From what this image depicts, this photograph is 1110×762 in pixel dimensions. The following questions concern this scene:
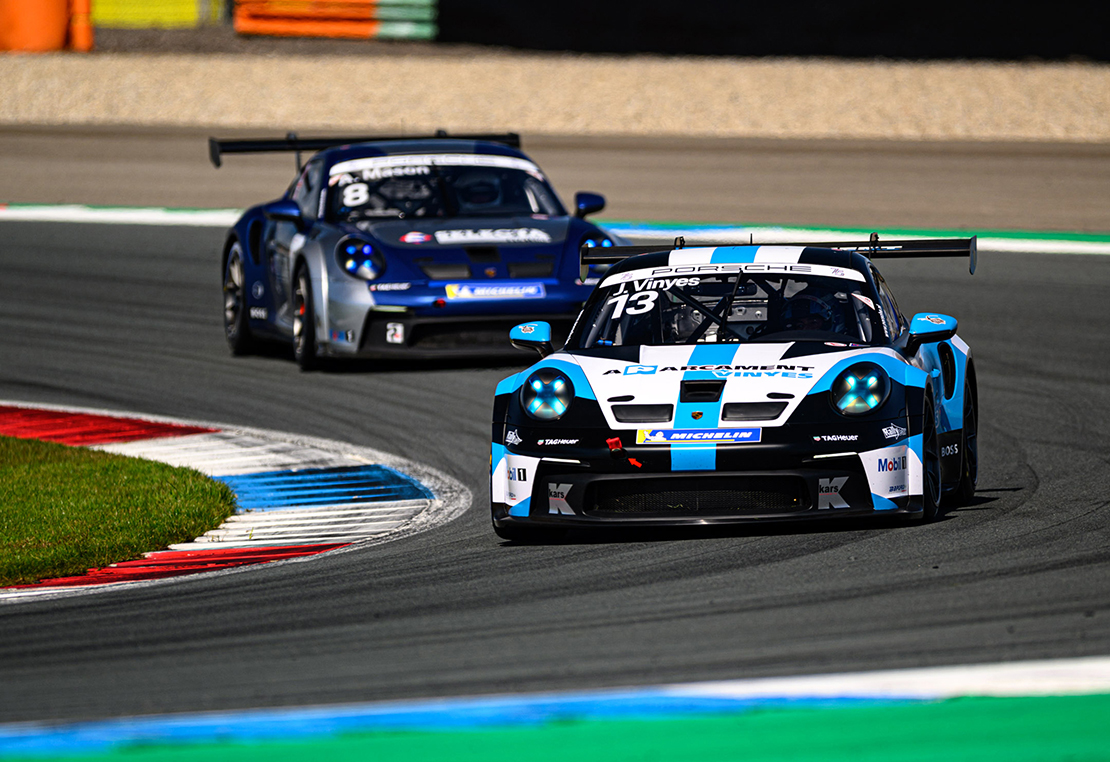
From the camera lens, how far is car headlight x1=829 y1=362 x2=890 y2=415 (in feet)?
23.5

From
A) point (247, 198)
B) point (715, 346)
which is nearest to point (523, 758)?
point (715, 346)

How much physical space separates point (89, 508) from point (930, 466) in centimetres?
364

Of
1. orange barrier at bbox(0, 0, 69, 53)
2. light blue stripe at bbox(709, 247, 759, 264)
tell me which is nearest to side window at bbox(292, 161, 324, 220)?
light blue stripe at bbox(709, 247, 759, 264)

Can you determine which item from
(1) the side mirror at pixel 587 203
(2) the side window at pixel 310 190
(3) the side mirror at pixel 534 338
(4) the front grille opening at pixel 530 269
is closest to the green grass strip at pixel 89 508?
(3) the side mirror at pixel 534 338

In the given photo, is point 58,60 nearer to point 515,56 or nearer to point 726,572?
point 515,56

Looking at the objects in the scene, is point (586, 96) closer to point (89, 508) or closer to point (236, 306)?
point (236, 306)

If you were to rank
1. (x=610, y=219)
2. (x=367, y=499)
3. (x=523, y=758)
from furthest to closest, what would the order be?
1. (x=610, y=219)
2. (x=367, y=499)
3. (x=523, y=758)

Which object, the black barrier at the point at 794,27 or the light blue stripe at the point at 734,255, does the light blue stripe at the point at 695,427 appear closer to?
the light blue stripe at the point at 734,255

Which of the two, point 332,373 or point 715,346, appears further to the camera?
point 332,373

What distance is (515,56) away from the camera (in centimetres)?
3091

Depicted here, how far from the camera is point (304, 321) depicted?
41.4ft

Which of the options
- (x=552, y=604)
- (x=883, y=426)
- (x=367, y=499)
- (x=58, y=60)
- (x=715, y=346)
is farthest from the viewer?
(x=58, y=60)

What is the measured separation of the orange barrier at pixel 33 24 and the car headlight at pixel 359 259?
72.0ft

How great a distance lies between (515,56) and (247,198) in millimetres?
11153
